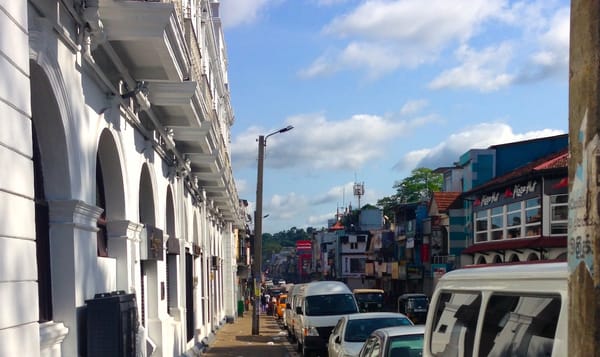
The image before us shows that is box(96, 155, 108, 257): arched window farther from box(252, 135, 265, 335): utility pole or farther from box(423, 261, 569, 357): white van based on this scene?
box(252, 135, 265, 335): utility pole

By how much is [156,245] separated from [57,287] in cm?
489

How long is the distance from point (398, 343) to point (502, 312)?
17.8 ft

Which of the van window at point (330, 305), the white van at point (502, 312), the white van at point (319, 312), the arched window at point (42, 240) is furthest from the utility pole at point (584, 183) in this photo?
the van window at point (330, 305)

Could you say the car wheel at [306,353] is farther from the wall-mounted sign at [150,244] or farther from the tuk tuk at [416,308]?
the tuk tuk at [416,308]

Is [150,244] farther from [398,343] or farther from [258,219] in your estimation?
[258,219]

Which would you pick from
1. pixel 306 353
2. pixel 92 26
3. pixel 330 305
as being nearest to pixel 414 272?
pixel 330 305

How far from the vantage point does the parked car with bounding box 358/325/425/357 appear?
9.84 metres

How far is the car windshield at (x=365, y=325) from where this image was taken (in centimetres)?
1401

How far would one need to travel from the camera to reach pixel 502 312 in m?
4.68

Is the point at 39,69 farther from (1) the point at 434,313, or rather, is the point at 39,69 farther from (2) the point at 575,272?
(2) the point at 575,272

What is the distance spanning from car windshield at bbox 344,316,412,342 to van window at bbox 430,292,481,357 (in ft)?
25.4

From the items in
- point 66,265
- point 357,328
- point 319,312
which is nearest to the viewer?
point 66,265

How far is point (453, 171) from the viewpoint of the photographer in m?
59.7

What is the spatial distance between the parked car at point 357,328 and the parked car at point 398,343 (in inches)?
126
